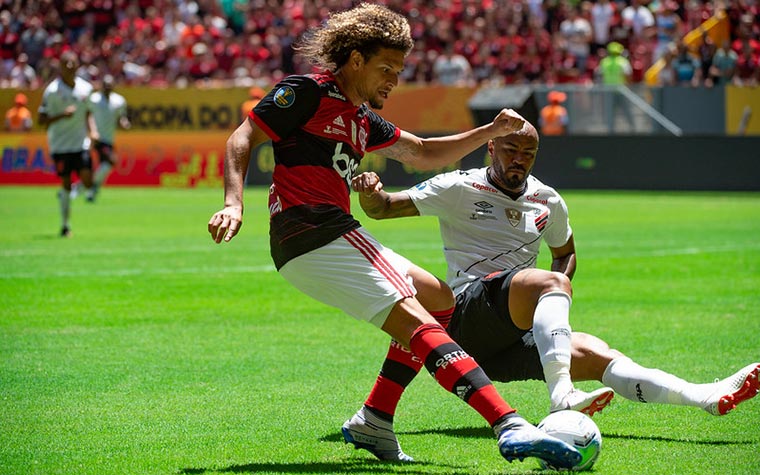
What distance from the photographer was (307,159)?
5.71 metres

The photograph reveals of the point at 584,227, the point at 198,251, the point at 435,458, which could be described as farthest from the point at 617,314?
the point at 584,227

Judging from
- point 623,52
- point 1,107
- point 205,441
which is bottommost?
point 1,107

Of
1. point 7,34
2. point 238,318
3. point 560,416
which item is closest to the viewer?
point 560,416

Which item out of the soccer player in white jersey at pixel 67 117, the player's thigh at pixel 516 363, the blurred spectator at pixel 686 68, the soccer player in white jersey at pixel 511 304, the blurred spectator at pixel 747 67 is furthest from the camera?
the blurred spectator at pixel 686 68

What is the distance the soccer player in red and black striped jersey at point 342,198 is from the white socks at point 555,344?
0.48m

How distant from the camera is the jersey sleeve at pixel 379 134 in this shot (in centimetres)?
624

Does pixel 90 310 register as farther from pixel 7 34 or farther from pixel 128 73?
pixel 7 34

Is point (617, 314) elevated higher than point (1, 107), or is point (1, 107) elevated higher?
point (617, 314)

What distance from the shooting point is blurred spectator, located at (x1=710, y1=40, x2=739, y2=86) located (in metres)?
29.7

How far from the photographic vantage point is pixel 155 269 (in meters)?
14.5

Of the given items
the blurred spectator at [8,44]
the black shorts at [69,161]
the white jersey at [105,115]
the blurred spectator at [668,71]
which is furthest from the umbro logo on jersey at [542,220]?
the blurred spectator at [8,44]

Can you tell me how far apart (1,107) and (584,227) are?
23.5 meters

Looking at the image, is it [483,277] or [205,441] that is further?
[483,277]

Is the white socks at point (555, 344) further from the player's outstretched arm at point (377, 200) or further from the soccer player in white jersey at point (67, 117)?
the soccer player in white jersey at point (67, 117)
